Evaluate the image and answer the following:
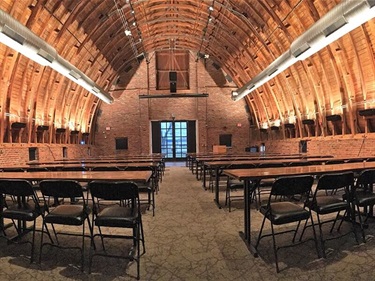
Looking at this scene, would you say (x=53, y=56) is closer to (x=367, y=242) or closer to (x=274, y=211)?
(x=274, y=211)

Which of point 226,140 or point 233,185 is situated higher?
point 226,140

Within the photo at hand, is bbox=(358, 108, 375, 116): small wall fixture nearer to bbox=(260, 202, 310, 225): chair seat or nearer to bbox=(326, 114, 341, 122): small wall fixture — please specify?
bbox=(326, 114, 341, 122): small wall fixture

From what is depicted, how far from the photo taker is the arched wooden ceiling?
30.7 feet

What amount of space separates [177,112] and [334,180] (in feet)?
54.6

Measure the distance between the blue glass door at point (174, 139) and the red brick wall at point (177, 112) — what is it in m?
0.79

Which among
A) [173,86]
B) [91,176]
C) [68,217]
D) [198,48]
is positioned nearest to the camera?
[68,217]

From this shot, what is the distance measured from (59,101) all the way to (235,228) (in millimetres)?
12354

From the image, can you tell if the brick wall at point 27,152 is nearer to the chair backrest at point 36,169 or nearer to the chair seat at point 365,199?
the chair backrest at point 36,169

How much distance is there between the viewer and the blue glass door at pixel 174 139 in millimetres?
20234

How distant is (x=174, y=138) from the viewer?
802 inches

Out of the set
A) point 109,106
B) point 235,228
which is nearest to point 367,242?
point 235,228

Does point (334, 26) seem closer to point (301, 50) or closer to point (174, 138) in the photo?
point (301, 50)

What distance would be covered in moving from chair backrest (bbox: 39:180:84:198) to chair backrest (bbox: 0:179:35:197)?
135 mm

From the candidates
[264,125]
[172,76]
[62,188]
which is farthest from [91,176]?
[172,76]
